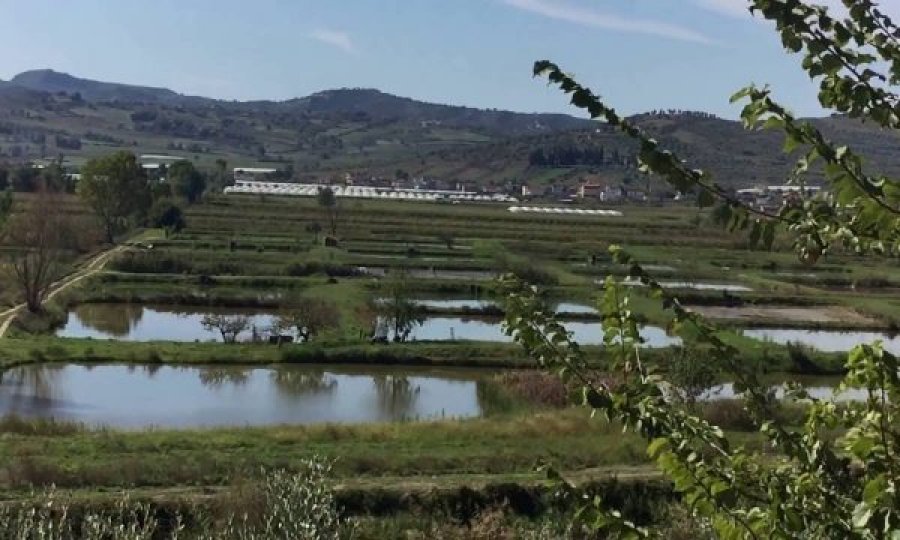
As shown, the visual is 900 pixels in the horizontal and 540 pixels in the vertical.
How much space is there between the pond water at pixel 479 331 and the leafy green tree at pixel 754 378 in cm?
3522

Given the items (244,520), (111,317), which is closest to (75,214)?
(111,317)

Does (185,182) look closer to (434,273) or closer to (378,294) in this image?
(434,273)

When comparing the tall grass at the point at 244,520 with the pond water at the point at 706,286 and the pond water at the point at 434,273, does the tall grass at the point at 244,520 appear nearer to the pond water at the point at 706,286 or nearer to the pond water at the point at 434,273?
the pond water at the point at 434,273

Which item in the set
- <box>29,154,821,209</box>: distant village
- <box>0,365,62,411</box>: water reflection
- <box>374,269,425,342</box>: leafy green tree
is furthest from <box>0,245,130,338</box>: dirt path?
<box>29,154,821,209</box>: distant village

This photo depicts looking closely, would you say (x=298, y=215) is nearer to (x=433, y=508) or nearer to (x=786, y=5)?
(x=433, y=508)

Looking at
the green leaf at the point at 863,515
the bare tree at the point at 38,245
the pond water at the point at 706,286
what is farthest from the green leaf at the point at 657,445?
the pond water at the point at 706,286

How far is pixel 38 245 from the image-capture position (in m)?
49.1

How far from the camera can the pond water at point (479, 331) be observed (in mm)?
40969

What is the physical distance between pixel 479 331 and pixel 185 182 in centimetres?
6444

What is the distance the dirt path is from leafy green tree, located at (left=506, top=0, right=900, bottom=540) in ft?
127

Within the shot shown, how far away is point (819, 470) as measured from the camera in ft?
13.2

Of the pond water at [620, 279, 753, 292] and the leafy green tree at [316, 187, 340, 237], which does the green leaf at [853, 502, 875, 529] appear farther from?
the leafy green tree at [316, 187, 340, 237]

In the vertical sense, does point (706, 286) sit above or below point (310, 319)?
above

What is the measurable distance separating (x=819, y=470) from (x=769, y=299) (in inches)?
2064
